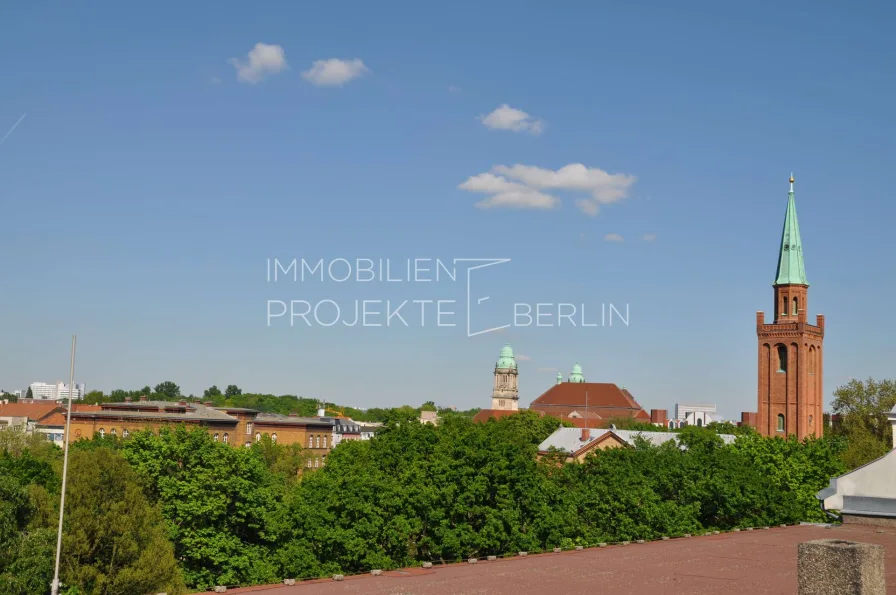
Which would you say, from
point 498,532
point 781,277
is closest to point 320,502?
point 498,532

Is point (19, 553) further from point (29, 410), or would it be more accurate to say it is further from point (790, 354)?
point (29, 410)

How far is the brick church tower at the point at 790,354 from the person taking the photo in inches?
4267

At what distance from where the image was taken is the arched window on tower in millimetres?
110131

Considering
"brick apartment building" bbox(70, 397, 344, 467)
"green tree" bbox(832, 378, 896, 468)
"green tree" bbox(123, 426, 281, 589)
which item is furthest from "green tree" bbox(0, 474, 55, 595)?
"green tree" bbox(832, 378, 896, 468)

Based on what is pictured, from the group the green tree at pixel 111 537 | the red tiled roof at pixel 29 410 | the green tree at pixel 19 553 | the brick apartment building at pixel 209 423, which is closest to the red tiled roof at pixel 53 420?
the red tiled roof at pixel 29 410

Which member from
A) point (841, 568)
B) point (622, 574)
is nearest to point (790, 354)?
point (622, 574)

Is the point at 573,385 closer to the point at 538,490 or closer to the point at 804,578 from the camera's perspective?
the point at 538,490

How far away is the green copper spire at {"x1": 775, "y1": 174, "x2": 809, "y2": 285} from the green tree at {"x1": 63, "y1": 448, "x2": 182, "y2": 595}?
91.5 metres

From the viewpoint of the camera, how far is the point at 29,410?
15725 cm

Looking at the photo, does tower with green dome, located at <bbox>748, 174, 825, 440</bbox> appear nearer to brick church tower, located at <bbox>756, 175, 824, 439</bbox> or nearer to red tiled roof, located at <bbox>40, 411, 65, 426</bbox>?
brick church tower, located at <bbox>756, 175, 824, 439</bbox>

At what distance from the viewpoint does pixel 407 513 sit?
37.7 meters

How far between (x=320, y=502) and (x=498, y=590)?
22.3 m

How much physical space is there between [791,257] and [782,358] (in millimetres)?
12878

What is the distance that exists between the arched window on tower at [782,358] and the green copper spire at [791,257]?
831 cm
